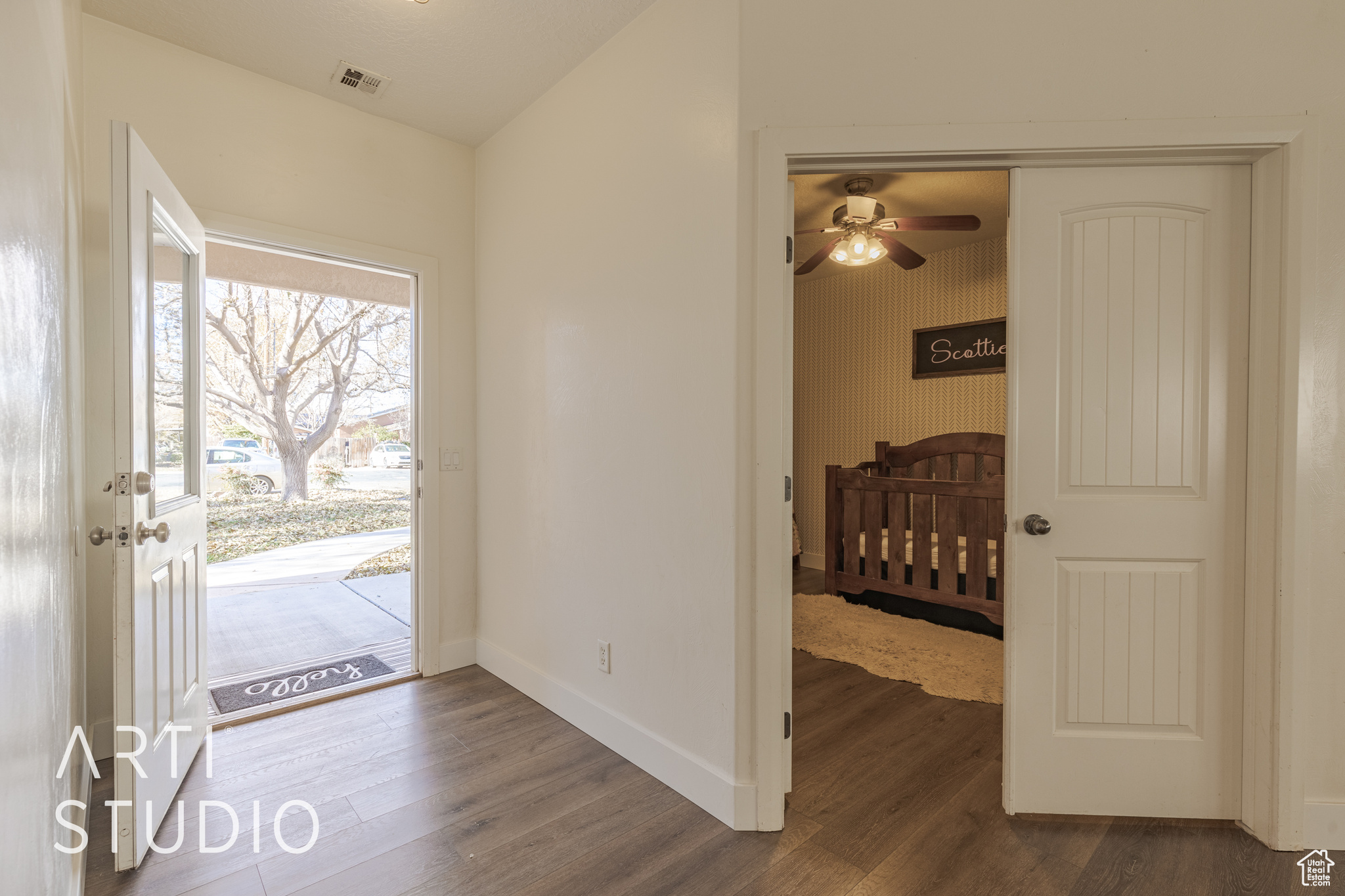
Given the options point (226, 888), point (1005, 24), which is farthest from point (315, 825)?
point (1005, 24)

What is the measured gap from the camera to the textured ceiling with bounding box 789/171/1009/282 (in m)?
3.51

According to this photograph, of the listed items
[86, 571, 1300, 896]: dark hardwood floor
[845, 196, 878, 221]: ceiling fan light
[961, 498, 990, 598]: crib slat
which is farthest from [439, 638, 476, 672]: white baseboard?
[845, 196, 878, 221]: ceiling fan light

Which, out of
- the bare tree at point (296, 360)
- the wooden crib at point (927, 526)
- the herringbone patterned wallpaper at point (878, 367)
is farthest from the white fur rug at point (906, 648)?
the bare tree at point (296, 360)

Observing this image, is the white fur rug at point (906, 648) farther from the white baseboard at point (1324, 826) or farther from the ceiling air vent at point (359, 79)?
the ceiling air vent at point (359, 79)

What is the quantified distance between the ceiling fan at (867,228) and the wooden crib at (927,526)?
1368 millimetres

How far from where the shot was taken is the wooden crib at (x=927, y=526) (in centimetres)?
354

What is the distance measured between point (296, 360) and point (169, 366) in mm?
5252

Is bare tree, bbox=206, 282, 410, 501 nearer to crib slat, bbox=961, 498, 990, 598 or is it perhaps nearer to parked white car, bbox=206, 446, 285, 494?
parked white car, bbox=206, 446, 285, 494

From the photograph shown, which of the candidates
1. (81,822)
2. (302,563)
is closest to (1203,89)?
(81,822)

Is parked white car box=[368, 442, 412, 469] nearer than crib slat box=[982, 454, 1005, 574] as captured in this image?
No

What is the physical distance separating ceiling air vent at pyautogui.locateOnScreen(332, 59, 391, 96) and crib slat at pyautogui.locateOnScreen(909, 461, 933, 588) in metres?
3.59

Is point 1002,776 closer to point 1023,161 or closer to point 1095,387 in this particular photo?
point 1095,387

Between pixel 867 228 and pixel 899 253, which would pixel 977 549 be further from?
pixel 867 228

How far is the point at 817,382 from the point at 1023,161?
379 cm
